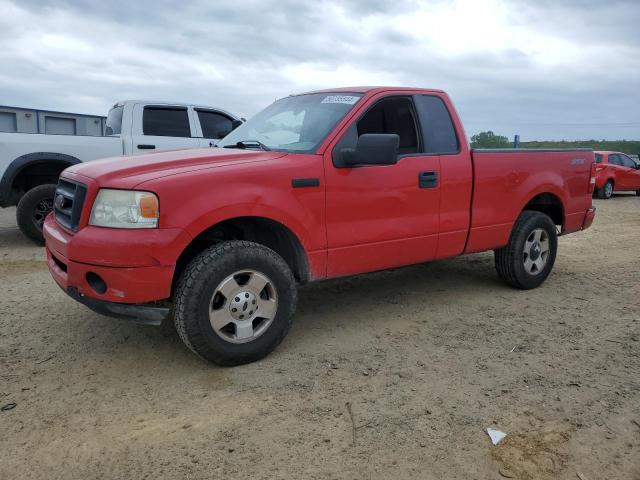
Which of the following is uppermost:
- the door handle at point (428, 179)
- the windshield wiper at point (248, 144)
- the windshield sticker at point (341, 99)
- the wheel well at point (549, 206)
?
the windshield sticker at point (341, 99)

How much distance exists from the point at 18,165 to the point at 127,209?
4840 millimetres

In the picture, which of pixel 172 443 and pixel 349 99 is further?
pixel 349 99

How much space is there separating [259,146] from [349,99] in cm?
80

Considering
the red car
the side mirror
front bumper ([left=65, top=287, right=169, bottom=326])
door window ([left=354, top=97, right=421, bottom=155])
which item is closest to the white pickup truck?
door window ([left=354, top=97, right=421, bottom=155])

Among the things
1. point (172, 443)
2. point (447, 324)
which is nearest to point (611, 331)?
point (447, 324)

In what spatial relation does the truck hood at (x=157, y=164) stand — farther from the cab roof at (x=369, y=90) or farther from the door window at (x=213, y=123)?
the door window at (x=213, y=123)

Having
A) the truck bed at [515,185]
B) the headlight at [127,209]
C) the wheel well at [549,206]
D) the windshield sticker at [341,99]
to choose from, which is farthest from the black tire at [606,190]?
the headlight at [127,209]

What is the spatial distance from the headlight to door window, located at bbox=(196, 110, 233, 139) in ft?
18.2

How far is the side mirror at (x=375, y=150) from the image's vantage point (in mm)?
3717

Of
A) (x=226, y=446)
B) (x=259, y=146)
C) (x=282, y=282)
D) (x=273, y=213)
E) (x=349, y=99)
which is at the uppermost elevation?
(x=349, y=99)

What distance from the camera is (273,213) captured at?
3582mm

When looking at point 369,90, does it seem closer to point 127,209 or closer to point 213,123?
point 127,209

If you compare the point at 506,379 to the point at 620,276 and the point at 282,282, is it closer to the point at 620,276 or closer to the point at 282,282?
the point at 282,282

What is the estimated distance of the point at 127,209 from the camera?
10.5ft
